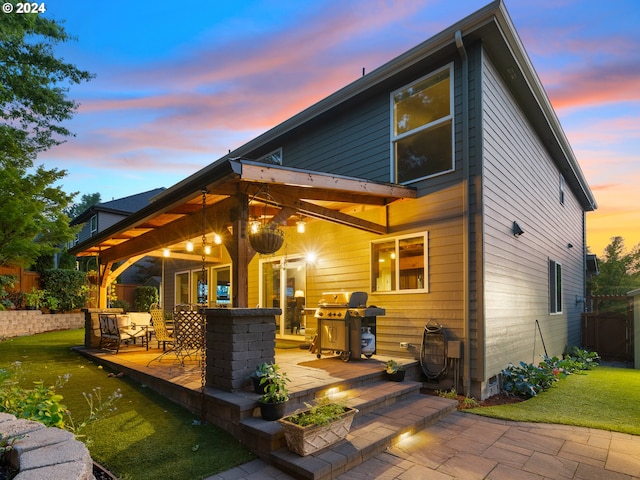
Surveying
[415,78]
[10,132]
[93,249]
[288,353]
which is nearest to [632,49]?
[415,78]

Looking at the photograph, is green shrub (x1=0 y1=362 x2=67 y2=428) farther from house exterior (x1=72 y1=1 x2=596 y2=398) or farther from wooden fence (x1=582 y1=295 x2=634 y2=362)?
wooden fence (x1=582 y1=295 x2=634 y2=362)

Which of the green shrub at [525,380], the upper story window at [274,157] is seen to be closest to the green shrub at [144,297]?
the upper story window at [274,157]

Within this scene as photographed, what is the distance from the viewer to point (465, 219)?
5.73 m

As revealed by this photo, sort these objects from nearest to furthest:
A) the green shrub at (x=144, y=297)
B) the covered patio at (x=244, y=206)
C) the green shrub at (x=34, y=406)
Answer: the green shrub at (x=34, y=406)
the covered patio at (x=244, y=206)
the green shrub at (x=144, y=297)

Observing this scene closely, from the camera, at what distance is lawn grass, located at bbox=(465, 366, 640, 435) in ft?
15.1

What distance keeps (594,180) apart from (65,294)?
19.9m

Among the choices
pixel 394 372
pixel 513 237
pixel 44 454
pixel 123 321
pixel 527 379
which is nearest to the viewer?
pixel 44 454

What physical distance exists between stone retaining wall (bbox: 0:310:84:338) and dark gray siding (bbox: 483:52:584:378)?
13.3 meters

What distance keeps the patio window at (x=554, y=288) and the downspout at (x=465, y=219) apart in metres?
5.00

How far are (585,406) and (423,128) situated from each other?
4.81 m

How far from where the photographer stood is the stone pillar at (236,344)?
13.2ft

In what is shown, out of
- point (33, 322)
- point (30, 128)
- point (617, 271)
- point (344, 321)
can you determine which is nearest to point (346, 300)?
point (344, 321)

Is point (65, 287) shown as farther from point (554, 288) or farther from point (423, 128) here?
point (554, 288)

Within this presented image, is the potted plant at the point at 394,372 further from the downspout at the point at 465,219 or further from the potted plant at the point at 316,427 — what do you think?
the potted plant at the point at 316,427
